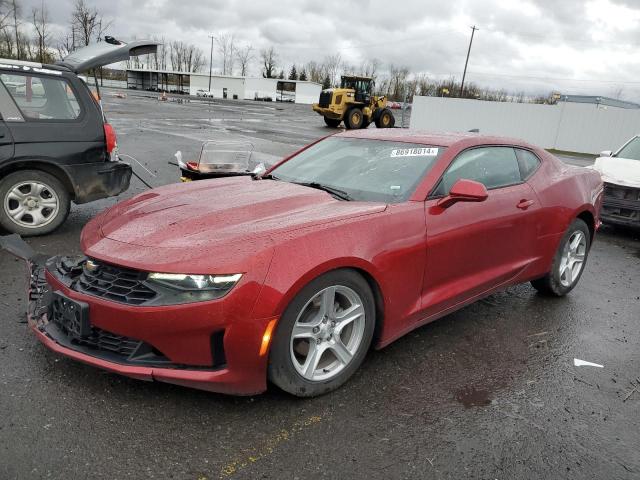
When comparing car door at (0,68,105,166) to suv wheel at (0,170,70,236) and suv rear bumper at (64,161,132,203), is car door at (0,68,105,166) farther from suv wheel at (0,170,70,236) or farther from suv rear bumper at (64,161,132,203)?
suv wheel at (0,170,70,236)

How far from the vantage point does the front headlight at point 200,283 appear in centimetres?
236

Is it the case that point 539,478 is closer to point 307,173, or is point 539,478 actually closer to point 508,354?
point 508,354

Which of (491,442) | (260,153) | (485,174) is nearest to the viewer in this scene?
(491,442)

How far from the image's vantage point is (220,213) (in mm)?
2951

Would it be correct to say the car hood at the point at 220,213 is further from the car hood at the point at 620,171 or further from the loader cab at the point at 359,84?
the loader cab at the point at 359,84

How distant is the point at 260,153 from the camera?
1337 cm

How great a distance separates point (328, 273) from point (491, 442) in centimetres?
116

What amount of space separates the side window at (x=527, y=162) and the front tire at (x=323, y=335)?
2072 millimetres

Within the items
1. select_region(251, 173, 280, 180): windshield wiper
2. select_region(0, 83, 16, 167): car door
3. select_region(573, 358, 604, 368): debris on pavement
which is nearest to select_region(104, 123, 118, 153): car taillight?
select_region(0, 83, 16, 167): car door

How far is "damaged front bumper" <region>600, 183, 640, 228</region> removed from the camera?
7.27m

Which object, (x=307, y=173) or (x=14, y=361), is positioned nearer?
(x=14, y=361)

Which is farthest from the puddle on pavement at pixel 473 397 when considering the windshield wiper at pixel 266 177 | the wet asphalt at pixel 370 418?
the windshield wiper at pixel 266 177

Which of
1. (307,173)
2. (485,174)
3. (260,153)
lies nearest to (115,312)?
(307,173)

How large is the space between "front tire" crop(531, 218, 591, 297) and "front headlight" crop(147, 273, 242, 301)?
10.2ft
